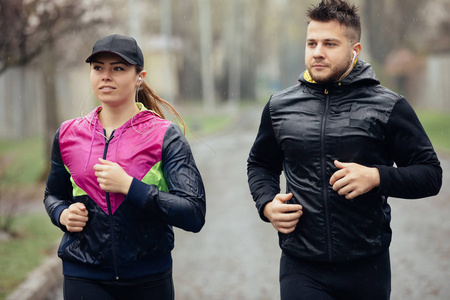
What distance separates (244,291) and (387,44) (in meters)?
34.0

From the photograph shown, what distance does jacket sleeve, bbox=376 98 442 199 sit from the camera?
10.6 ft

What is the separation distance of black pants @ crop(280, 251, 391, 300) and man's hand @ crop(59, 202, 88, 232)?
1.12 meters

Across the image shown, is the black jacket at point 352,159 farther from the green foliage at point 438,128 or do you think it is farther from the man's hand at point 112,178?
the green foliage at point 438,128

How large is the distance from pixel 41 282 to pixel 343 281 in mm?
4364

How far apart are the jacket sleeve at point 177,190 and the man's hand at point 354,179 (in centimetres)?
68

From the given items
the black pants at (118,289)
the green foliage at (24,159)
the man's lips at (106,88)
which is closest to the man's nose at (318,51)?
the man's lips at (106,88)

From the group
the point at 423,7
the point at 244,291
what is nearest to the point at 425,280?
the point at 244,291

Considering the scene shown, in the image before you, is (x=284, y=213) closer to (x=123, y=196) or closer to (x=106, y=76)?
(x=123, y=196)

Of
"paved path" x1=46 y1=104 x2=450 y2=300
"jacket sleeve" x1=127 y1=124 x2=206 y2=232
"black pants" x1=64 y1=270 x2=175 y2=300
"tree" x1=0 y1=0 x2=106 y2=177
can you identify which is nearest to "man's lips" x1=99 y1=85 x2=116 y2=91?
"jacket sleeve" x1=127 y1=124 x2=206 y2=232

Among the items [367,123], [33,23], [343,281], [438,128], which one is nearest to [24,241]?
[33,23]

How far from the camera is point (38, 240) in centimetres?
904

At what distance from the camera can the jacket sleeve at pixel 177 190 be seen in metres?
3.17

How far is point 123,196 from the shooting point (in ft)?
10.7

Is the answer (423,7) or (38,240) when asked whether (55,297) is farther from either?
(423,7)
